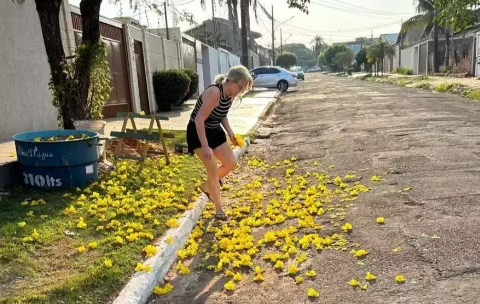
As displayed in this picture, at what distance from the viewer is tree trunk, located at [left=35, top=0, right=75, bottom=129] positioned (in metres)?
5.89

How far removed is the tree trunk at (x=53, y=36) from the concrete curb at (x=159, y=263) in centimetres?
303

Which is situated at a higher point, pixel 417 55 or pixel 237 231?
pixel 417 55

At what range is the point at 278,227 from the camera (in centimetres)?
451

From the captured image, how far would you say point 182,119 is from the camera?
12.8 m

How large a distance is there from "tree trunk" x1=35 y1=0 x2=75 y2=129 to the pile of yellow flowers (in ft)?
9.76

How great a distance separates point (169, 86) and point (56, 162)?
10540 mm

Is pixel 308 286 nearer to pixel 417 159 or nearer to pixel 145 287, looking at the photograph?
pixel 145 287

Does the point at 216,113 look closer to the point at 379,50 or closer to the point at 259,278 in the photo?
the point at 259,278

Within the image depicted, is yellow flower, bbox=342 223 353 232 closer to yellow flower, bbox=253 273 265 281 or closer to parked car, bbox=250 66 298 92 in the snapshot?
yellow flower, bbox=253 273 265 281

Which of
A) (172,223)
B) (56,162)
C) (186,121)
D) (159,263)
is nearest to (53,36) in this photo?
(56,162)

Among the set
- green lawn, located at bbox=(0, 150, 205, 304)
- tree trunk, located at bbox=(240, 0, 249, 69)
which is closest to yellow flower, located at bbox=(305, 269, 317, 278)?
green lawn, located at bbox=(0, 150, 205, 304)

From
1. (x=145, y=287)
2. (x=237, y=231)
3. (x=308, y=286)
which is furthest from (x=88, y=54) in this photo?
(x=308, y=286)

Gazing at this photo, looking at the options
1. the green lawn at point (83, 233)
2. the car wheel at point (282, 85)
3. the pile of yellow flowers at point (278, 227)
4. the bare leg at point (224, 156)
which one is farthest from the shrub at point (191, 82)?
the bare leg at point (224, 156)

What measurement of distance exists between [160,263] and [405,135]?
6.52 meters
